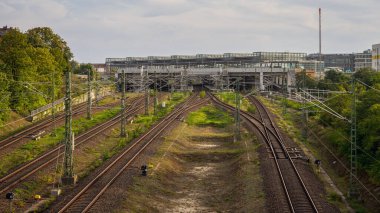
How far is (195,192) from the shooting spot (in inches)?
1143

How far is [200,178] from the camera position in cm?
3288

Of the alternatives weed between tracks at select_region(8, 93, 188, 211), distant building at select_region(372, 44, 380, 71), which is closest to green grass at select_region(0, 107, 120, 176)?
weed between tracks at select_region(8, 93, 188, 211)

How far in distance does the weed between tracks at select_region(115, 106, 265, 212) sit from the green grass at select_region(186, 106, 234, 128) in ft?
30.1

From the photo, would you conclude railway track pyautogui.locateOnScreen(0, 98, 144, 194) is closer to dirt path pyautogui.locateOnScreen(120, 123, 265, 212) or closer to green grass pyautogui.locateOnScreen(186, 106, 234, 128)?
dirt path pyautogui.locateOnScreen(120, 123, 265, 212)

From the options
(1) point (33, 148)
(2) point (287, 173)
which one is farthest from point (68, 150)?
(2) point (287, 173)

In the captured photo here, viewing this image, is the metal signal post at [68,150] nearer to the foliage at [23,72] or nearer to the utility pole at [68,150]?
the utility pole at [68,150]

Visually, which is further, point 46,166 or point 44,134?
point 44,134

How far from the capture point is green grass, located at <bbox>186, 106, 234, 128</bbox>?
6081 centimetres

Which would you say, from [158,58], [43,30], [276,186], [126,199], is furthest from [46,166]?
[158,58]

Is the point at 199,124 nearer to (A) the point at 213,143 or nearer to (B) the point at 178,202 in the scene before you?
(A) the point at 213,143

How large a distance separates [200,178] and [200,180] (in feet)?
2.06

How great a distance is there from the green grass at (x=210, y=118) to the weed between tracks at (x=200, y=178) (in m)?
9.19

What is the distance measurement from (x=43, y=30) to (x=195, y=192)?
6630 centimetres

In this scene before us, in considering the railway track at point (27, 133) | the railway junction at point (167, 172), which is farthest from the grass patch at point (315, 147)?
the railway track at point (27, 133)
